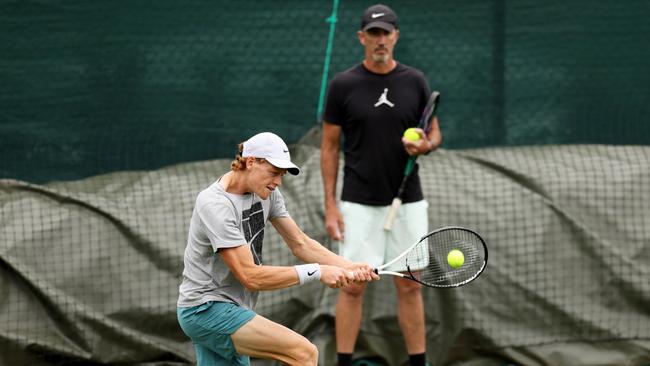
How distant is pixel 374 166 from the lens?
6070 millimetres

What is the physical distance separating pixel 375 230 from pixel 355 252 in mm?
168

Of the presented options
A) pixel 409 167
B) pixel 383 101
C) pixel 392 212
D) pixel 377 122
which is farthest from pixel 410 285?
pixel 383 101

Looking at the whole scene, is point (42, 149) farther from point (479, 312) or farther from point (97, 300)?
point (479, 312)

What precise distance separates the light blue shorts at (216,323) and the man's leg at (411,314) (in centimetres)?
158

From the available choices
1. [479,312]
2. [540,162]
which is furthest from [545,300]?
[540,162]

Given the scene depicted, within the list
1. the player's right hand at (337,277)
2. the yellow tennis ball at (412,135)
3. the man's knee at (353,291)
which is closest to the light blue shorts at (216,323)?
the player's right hand at (337,277)

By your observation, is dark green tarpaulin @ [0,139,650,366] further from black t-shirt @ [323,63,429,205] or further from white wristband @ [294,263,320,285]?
white wristband @ [294,263,320,285]

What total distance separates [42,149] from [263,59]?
169 cm

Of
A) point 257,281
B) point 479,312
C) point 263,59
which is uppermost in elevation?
point 263,59

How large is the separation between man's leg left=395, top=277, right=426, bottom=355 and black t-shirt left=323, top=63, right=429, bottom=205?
496 millimetres

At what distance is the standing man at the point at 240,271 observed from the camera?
4559 mm

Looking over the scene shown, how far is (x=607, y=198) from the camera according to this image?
6.97 meters

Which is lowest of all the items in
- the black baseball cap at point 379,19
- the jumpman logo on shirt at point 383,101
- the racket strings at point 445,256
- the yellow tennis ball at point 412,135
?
the racket strings at point 445,256

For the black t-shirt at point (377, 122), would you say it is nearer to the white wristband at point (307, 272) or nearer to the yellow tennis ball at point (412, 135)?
the yellow tennis ball at point (412, 135)
